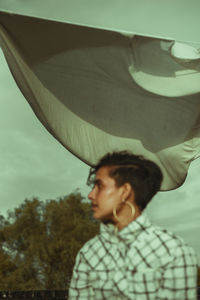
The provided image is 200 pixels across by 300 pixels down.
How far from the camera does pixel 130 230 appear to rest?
2.36 meters

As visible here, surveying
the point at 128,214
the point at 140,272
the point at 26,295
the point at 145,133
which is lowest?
the point at 140,272

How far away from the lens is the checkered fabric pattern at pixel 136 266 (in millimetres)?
2234

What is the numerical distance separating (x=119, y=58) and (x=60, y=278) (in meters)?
44.3

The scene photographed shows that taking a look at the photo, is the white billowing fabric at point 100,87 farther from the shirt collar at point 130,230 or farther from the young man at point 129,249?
the shirt collar at point 130,230

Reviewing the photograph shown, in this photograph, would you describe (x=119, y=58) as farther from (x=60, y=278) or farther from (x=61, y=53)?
(x=60, y=278)

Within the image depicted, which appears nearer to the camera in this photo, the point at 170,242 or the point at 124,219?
the point at 170,242

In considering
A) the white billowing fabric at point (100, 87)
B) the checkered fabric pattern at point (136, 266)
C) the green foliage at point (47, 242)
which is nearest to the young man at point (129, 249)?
the checkered fabric pattern at point (136, 266)

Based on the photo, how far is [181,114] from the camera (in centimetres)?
442

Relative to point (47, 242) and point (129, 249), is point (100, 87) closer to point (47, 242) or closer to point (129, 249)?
point (129, 249)

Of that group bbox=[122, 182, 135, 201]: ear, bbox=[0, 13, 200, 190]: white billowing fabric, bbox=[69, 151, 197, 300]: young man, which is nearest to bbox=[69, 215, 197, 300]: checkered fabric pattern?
bbox=[69, 151, 197, 300]: young man

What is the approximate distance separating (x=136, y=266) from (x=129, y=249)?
9cm

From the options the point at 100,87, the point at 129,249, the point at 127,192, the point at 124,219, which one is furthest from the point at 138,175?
the point at 100,87

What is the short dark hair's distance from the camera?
248cm

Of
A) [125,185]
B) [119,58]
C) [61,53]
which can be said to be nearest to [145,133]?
[119,58]
